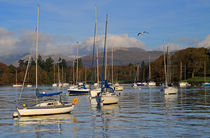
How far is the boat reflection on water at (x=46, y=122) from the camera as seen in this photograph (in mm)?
30406

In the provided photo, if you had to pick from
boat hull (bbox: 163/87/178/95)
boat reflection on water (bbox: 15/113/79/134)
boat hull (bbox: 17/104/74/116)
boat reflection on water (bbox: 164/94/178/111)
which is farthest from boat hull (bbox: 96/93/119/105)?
boat hull (bbox: 163/87/178/95)

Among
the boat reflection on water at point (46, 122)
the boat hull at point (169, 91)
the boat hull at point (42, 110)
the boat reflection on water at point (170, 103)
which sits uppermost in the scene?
the boat hull at point (169, 91)

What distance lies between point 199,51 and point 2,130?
16252 cm

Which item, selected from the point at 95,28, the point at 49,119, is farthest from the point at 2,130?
the point at 95,28

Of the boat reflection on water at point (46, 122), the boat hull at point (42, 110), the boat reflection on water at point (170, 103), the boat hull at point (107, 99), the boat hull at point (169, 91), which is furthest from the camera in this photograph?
the boat hull at point (169, 91)

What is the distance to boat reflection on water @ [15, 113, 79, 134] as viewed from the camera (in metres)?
30.4

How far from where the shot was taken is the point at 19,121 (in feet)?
118

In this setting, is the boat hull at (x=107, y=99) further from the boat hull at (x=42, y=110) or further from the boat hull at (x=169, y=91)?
the boat hull at (x=169, y=91)

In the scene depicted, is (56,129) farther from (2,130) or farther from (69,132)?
(2,130)

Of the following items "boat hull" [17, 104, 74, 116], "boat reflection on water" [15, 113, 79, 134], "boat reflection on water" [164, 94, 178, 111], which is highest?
"boat hull" [17, 104, 74, 116]

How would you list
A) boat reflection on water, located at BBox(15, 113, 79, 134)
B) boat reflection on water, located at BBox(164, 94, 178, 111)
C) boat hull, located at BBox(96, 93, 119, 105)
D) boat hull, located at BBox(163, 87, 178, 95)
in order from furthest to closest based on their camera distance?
boat hull, located at BBox(163, 87, 178, 95) → boat hull, located at BBox(96, 93, 119, 105) → boat reflection on water, located at BBox(164, 94, 178, 111) → boat reflection on water, located at BBox(15, 113, 79, 134)

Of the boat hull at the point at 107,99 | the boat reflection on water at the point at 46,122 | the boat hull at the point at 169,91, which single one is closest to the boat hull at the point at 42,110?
the boat reflection on water at the point at 46,122

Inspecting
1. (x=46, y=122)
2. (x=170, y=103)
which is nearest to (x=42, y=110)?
(x=46, y=122)

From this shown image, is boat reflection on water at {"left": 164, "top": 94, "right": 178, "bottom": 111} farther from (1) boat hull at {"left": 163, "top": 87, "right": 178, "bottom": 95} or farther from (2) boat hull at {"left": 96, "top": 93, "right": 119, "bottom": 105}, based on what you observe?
(1) boat hull at {"left": 163, "top": 87, "right": 178, "bottom": 95}
